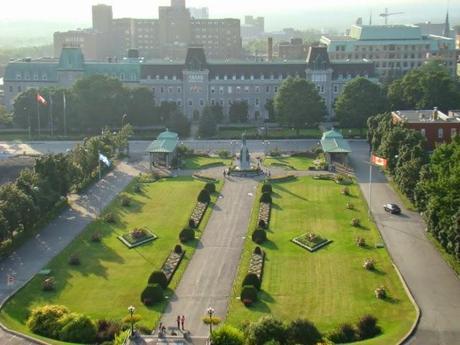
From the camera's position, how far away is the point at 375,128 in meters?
113

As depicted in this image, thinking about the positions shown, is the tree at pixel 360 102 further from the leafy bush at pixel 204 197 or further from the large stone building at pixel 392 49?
the large stone building at pixel 392 49

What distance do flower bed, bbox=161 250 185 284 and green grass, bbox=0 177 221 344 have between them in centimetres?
52

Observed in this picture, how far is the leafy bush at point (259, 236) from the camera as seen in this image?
72.8 m

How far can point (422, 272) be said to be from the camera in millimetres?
65125

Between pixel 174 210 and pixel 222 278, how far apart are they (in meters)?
22.3

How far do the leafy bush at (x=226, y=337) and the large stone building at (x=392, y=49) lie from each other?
13753 cm

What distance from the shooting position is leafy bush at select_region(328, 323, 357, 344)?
51688 mm

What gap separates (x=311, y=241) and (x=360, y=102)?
60.0 meters

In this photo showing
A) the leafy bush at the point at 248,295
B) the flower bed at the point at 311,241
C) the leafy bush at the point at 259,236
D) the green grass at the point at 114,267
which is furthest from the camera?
the leafy bush at the point at 259,236

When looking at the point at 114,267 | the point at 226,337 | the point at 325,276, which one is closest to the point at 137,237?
the point at 114,267

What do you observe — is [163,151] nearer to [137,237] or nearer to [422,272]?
[137,237]

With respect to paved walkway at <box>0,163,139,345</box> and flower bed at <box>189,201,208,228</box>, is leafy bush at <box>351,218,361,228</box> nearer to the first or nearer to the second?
flower bed at <box>189,201,208,228</box>

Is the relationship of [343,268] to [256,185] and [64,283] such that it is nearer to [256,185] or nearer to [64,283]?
[64,283]

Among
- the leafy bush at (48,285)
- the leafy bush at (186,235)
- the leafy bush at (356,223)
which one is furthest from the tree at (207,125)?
the leafy bush at (48,285)
